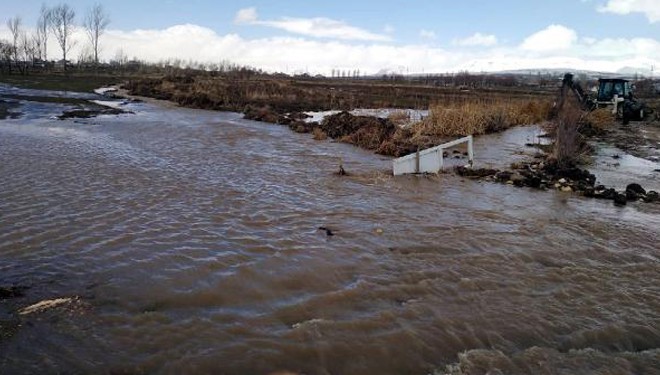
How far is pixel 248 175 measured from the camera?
11633 millimetres

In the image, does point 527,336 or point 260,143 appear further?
point 260,143

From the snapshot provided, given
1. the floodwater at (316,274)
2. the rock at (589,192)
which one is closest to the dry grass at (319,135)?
the floodwater at (316,274)

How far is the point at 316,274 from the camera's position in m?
6.00

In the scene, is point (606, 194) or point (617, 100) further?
point (617, 100)

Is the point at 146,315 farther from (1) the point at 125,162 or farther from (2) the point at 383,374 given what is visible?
(1) the point at 125,162

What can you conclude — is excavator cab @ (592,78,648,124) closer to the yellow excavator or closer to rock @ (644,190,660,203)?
the yellow excavator

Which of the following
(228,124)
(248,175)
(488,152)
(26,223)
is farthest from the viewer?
(228,124)

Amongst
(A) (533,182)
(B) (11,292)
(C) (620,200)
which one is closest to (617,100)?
(A) (533,182)

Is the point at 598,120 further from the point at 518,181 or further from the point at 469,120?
the point at 518,181

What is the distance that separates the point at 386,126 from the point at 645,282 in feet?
41.5

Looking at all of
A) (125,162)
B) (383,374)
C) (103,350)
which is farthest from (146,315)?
(125,162)

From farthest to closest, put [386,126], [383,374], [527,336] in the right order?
[386,126] < [527,336] < [383,374]

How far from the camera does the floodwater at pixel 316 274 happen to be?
4250mm

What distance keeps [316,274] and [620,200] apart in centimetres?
751
